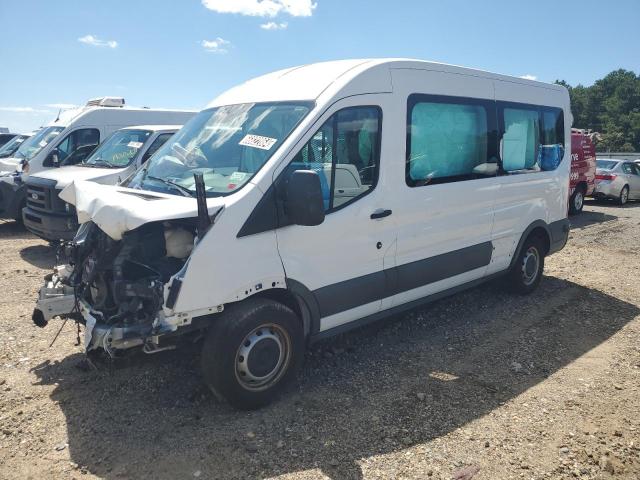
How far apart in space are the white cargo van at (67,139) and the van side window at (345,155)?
7.50 m

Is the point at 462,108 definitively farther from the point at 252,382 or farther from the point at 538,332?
the point at 252,382

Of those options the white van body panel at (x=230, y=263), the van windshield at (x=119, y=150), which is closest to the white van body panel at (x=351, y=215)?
the white van body panel at (x=230, y=263)

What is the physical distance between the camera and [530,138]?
6.18 metres

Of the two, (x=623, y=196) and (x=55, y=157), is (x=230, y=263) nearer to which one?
(x=55, y=157)

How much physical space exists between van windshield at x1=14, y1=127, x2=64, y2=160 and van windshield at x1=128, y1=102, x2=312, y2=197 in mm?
6839

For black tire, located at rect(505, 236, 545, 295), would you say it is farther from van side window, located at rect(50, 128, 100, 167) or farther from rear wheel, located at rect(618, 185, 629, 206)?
rear wheel, located at rect(618, 185, 629, 206)

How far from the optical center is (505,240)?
19.3ft

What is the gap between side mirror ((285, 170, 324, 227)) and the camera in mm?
3430

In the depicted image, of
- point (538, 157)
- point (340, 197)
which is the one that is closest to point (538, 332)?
point (538, 157)

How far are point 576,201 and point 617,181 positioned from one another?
12.5 ft

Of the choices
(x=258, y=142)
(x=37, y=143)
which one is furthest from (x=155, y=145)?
(x=258, y=142)

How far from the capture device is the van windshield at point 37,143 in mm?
10164

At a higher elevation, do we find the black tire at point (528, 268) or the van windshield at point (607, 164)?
the van windshield at point (607, 164)

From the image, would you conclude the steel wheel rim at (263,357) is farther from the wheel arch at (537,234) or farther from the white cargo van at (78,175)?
the white cargo van at (78,175)
